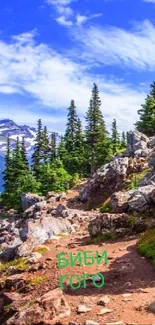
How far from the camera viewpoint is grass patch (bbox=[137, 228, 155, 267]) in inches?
559

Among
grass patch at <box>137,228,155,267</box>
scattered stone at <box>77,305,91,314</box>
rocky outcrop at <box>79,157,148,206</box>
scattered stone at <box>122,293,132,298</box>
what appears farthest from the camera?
rocky outcrop at <box>79,157,148,206</box>

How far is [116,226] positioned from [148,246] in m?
4.40

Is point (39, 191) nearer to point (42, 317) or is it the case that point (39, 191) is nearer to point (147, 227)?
point (147, 227)

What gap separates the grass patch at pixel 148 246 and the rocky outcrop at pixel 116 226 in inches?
76.7

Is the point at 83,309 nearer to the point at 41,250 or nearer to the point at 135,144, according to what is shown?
the point at 41,250

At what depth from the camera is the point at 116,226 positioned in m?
19.2

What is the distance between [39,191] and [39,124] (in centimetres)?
2898

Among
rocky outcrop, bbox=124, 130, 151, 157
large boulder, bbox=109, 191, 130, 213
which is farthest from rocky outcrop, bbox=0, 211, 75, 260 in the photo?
rocky outcrop, bbox=124, 130, 151, 157

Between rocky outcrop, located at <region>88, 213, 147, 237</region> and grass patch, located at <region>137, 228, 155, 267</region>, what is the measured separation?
76.7 inches

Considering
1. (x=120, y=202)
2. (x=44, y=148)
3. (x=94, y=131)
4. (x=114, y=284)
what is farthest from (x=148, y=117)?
(x=114, y=284)

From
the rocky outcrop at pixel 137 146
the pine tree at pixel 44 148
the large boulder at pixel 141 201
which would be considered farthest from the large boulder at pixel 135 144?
the pine tree at pixel 44 148

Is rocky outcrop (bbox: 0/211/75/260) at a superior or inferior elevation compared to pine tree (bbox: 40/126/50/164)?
inferior

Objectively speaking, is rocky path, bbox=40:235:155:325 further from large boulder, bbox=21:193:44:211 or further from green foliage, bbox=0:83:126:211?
green foliage, bbox=0:83:126:211

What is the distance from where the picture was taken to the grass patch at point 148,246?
1420 centimetres
